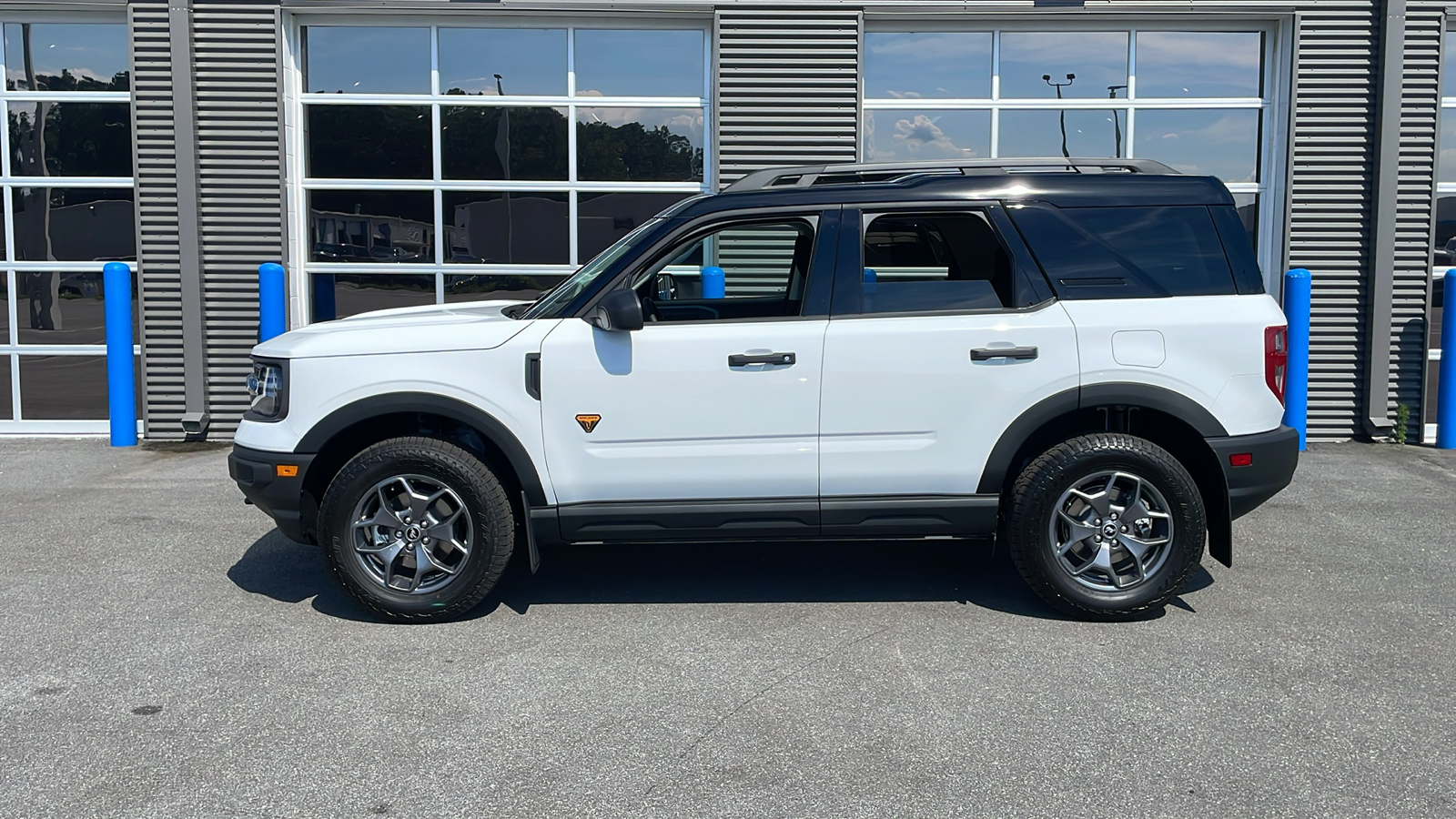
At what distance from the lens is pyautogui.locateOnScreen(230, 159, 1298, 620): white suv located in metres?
5.57

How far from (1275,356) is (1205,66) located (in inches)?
223

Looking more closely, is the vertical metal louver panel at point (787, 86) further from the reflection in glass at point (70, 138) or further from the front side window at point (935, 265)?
the reflection in glass at point (70, 138)

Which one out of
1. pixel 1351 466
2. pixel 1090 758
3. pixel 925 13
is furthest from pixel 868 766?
pixel 925 13

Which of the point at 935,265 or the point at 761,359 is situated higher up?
the point at 935,265

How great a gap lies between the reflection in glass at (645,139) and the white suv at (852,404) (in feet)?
16.2

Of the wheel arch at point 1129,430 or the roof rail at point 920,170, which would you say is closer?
the wheel arch at point 1129,430

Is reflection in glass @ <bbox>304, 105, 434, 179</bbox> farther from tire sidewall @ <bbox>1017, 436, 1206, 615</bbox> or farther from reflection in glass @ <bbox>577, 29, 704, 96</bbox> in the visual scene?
tire sidewall @ <bbox>1017, 436, 1206, 615</bbox>

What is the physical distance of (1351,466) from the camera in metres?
9.32

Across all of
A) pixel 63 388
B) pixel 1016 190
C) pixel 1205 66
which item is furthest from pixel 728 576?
pixel 63 388

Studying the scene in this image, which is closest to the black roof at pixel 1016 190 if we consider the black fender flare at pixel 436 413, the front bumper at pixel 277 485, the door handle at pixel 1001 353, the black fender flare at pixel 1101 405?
the door handle at pixel 1001 353

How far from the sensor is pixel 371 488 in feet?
18.3

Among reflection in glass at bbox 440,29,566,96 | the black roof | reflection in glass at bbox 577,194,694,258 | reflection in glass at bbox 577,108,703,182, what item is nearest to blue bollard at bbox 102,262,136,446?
reflection in glass at bbox 440,29,566,96

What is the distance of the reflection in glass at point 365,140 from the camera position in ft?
34.5

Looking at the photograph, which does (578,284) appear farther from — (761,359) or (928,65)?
(928,65)
